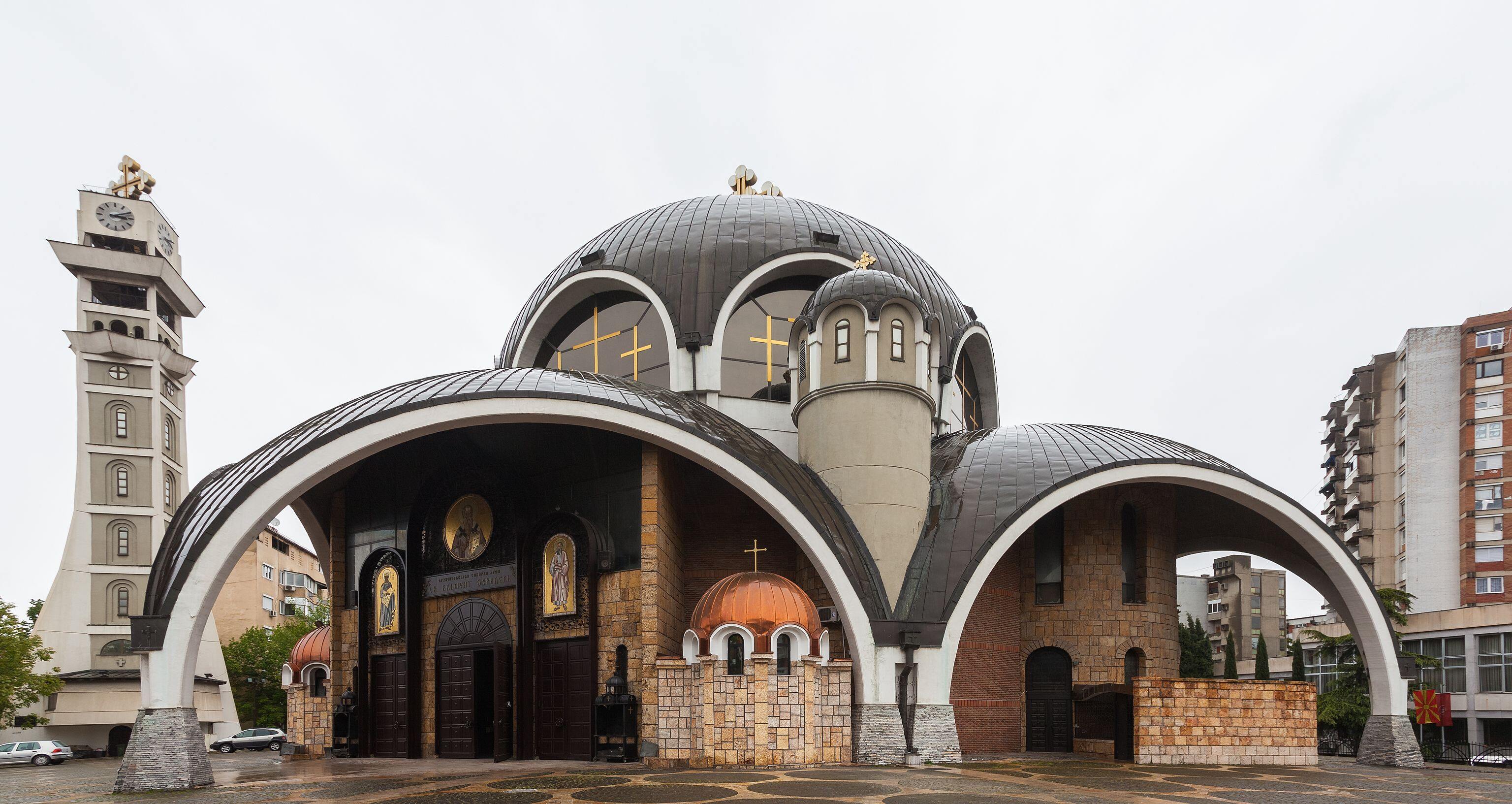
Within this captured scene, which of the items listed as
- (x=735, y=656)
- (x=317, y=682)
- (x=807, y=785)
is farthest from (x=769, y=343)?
(x=807, y=785)

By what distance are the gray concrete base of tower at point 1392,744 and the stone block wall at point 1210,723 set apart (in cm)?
284

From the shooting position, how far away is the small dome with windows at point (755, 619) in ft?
52.5

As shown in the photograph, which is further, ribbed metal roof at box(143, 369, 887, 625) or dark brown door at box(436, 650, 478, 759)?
dark brown door at box(436, 650, 478, 759)

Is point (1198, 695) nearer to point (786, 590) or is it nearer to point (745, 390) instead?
point (786, 590)

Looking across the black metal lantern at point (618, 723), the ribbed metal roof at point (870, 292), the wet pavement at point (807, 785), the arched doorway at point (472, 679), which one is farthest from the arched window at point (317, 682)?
the ribbed metal roof at point (870, 292)

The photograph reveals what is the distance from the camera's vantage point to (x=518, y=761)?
1748cm

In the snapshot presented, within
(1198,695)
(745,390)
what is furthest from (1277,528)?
(745,390)

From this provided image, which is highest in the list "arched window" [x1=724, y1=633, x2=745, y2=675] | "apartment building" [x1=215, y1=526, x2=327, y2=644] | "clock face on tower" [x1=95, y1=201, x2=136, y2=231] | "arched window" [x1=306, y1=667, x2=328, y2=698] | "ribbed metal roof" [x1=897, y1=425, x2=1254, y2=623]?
"clock face on tower" [x1=95, y1=201, x2=136, y2=231]

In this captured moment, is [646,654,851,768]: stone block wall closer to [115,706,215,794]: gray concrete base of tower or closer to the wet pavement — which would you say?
the wet pavement

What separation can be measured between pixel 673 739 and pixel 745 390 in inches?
310

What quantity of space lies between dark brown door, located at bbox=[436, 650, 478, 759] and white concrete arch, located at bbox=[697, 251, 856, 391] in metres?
6.66

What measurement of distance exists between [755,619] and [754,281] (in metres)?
Answer: 8.36

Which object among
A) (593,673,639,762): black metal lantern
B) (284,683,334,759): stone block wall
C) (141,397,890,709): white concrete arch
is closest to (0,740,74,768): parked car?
(284,683,334,759): stone block wall

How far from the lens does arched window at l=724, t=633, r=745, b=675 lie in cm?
1600
